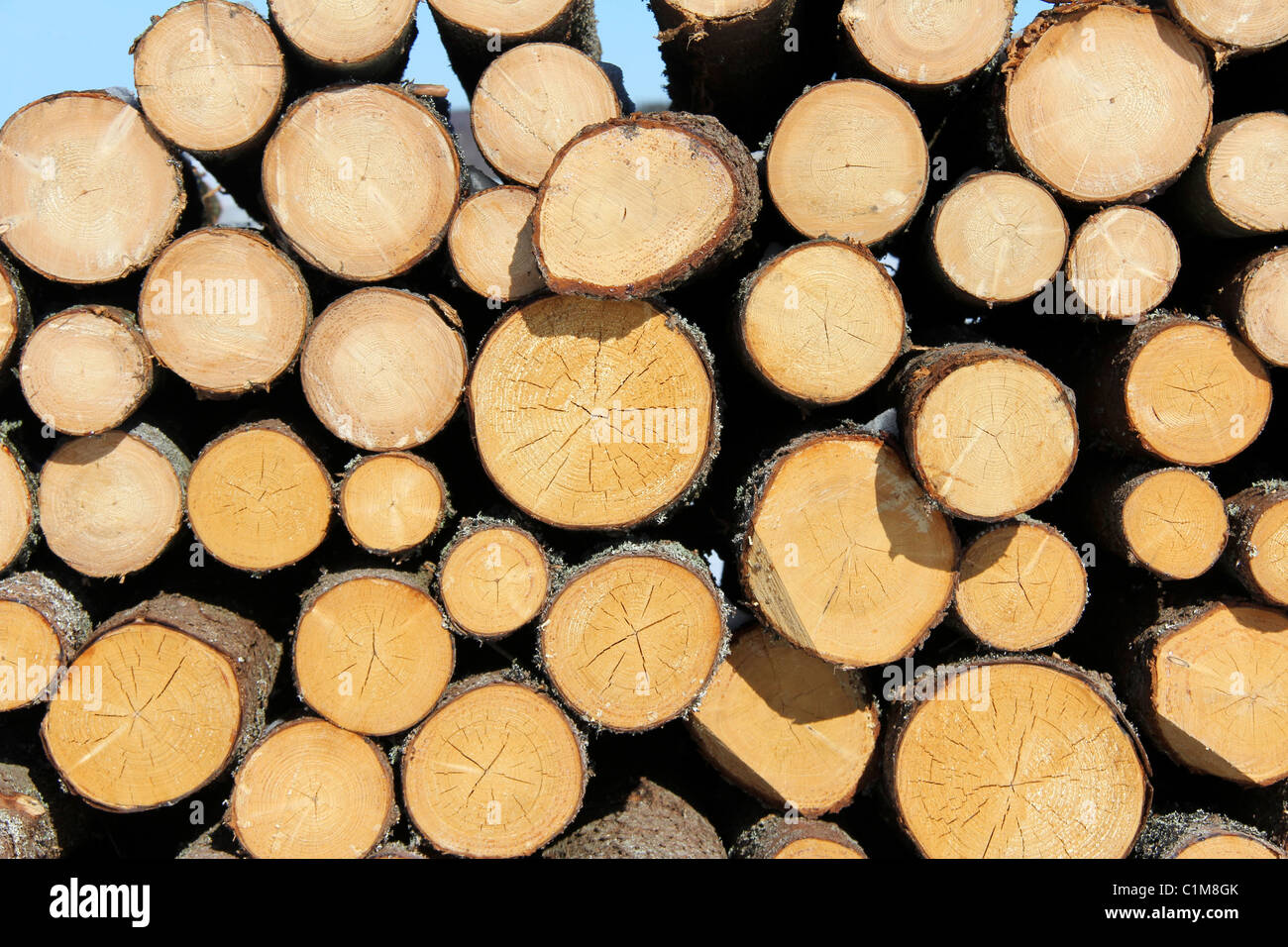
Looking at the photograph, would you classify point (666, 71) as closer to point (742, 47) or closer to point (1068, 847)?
point (742, 47)

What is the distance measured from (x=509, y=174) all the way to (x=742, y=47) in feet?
3.74

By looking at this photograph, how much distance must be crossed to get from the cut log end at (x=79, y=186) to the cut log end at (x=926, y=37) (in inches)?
108

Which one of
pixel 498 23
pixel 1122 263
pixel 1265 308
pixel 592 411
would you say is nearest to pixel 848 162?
pixel 1122 263

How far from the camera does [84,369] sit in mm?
2973

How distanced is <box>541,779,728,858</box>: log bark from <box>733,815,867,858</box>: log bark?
7.3 inches

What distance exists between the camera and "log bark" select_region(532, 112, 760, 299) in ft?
8.69

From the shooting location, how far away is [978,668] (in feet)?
9.82

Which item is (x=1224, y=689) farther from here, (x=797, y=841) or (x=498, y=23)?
(x=498, y=23)

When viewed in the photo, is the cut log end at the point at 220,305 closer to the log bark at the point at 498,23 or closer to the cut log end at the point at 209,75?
the cut log end at the point at 209,75

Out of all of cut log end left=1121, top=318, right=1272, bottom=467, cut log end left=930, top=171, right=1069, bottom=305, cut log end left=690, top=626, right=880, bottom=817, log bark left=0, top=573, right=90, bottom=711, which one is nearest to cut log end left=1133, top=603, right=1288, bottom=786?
cut log end left=1121, top=318, right=1272, bottom=467

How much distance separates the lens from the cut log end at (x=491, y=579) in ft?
9.37

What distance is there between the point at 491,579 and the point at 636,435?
0.73 metres

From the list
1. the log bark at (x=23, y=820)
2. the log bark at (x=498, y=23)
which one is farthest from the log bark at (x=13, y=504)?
the log bark at (x=498, y=23)
